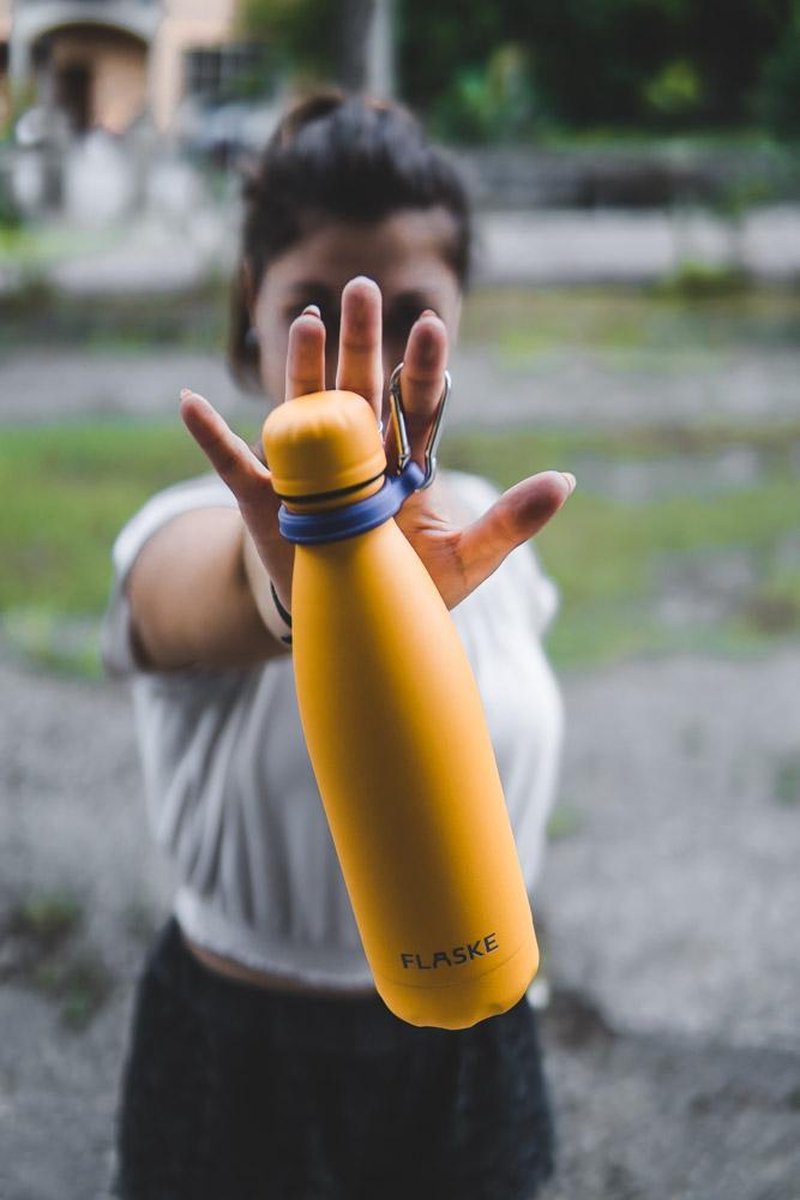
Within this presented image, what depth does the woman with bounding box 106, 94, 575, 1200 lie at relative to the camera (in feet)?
3.29

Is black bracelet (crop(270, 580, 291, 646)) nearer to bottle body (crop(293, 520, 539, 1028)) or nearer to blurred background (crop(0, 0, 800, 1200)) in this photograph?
bottle body (crop(293, 520, 539, 1028))

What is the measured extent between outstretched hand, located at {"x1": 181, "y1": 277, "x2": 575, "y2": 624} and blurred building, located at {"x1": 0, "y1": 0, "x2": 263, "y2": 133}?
3.15 ft

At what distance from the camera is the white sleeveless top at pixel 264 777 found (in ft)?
3.43

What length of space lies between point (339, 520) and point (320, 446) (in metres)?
0.04

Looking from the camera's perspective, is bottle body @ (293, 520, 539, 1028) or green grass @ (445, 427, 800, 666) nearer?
bottle body @ (293, 520, 539, 1028)

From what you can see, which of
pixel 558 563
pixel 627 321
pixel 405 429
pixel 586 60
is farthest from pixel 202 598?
pixel 586 60

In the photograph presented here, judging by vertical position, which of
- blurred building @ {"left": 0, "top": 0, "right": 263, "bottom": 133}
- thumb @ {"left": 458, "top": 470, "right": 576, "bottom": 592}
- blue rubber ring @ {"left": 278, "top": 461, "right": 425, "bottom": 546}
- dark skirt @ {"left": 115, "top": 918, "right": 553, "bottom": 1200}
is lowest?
dark skirt @ {"left": 115, "top": 918, "right": 553, "bottom": 1200}

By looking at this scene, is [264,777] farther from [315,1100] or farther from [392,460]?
[392,460]

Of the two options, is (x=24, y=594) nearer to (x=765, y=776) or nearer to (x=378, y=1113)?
(x=765, y=776)

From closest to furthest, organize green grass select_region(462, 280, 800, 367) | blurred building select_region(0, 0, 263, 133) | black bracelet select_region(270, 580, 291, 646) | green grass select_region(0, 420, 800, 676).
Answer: black bracelet select_region(270, 580, 291, 646) → blurred building select_region(0, 0, 263, 133) → green grass select_region(0, 420, 800, 676) → green grass select_region(462, 280, 800, 367)

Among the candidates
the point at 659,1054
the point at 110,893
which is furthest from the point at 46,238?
the point at 659,1054

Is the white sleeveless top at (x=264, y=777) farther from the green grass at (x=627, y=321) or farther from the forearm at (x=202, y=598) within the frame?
the green grass at (x=627, y=321)

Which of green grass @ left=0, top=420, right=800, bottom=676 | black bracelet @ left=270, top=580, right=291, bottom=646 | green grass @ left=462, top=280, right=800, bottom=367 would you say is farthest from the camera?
green grass @ left=462, top=280, right=800, bottom=367

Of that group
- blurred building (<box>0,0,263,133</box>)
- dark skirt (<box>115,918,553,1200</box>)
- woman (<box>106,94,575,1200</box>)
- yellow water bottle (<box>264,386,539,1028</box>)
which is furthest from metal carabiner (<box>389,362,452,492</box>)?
blurred building (<box>0,0,263,133</box>)
